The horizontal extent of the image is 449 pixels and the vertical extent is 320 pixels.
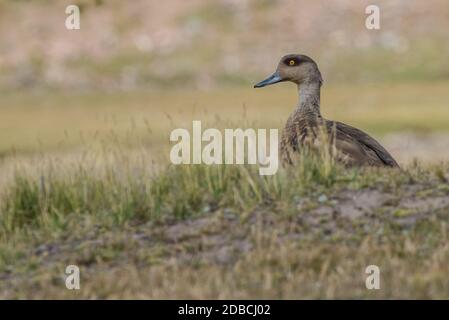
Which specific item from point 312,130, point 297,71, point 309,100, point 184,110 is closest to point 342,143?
point 312,130

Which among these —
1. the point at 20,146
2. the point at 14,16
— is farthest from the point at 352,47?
the point at 20,146

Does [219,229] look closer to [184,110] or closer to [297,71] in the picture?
[297,71]

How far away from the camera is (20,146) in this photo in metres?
37.0

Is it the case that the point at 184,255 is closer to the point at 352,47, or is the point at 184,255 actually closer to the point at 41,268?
the point at 41,268

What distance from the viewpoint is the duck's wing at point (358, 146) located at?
12.2 m

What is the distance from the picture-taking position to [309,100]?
13594 millimetres

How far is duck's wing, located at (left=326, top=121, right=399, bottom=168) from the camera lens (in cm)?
1216

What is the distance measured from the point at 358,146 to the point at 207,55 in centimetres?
6527

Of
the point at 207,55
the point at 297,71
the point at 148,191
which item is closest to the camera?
the point at 148,191

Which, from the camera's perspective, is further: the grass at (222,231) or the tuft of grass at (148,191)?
the tuft of grass at (148,191)

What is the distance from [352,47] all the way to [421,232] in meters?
67.6

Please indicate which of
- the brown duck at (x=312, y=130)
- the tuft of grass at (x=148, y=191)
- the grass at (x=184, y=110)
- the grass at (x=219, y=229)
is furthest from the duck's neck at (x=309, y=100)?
the grass at (x=184, y=110)

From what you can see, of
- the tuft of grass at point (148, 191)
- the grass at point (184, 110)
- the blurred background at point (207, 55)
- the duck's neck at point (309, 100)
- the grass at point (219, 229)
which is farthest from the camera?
the blurred background at point (207, 55)

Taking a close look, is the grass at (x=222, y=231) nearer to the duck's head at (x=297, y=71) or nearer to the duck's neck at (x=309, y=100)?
the duck's neck at (x=309, y=100)
